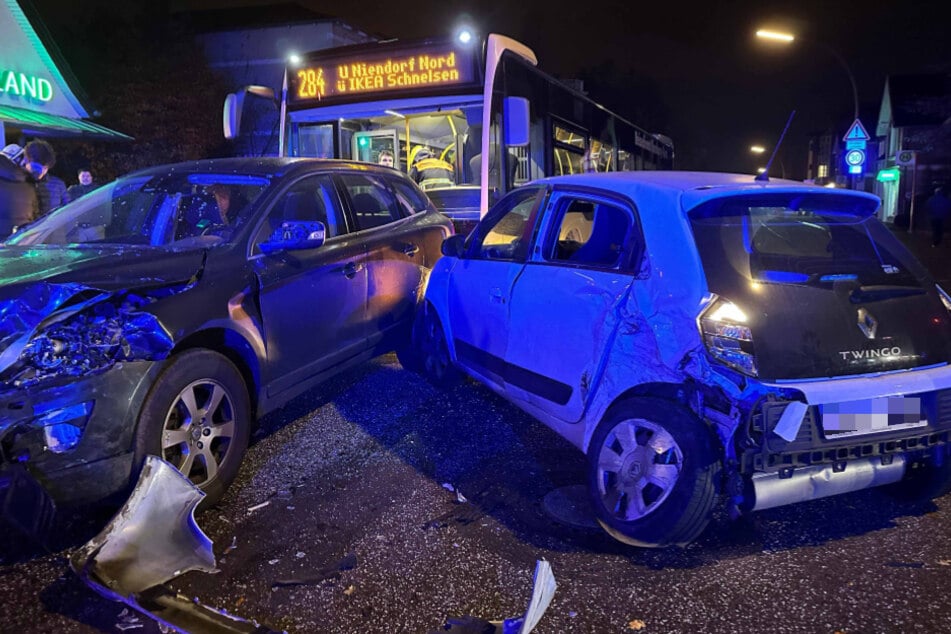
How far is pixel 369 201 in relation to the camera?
220 inches

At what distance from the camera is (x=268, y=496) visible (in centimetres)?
386

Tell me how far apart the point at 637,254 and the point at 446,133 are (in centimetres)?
606

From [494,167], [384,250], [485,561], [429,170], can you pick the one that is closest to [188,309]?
[485,561]

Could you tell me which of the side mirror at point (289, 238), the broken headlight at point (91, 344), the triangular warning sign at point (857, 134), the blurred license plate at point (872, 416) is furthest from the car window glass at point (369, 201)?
the triangular warning sign at point (857, 134)

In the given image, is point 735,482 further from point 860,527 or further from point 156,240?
point 156,240

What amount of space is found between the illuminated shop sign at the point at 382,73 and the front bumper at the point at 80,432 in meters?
5.95

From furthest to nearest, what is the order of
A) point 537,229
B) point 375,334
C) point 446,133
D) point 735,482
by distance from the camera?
point 446,133
point 375,334
point 537,229
point 735,482

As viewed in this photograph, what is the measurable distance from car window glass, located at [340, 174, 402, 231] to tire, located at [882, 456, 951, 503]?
3.78 m

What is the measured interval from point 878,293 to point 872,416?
58 cm

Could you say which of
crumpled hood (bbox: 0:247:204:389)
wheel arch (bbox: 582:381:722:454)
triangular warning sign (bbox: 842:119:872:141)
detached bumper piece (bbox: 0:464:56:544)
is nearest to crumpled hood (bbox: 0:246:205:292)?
crumpled hood (bbox: 0:247:204:389)

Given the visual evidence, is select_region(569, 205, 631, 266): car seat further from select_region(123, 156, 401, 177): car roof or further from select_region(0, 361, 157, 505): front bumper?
select_region(0, 361, 157, 505): front bumper

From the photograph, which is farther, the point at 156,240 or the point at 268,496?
the point at 156,240

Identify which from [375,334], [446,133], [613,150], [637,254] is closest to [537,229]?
[637,254]

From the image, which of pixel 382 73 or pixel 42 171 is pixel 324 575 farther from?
pixel 42 171
